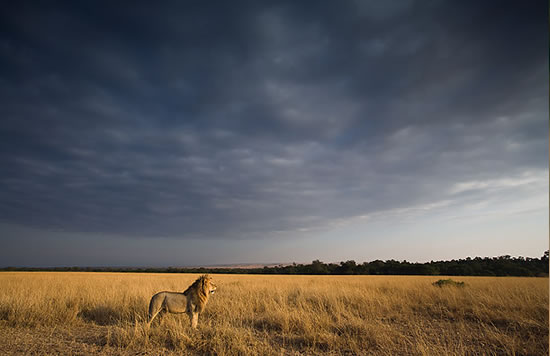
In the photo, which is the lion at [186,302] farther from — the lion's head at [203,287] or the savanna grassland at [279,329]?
the savanna grassland at [279,329]

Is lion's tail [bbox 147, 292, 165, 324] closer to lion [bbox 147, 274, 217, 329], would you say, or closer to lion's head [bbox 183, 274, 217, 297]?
lion [bbox 147, 274, 217, 329]

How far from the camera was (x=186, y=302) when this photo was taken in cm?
665

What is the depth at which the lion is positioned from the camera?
6.47 m

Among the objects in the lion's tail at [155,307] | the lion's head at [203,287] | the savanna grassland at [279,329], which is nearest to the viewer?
the savanna grassland at [279,329]

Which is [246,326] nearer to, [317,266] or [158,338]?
[158,338]

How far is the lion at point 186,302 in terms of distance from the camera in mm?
6473

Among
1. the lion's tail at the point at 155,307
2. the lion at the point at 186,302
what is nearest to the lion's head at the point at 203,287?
the lion at the point at 186,302

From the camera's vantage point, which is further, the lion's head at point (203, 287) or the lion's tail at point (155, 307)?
the lion's head at point (203, 287)

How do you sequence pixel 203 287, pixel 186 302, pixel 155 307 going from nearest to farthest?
pixel 155 307
pixel 186 302
pixel 203 287

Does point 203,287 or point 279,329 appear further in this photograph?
point 279,329

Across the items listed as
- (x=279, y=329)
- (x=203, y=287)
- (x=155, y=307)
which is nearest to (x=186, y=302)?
(x=203, y=287)

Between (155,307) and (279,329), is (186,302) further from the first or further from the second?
(279,329)

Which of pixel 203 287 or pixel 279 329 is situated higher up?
pixel 203 287

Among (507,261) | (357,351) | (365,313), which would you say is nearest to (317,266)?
(507,261)
